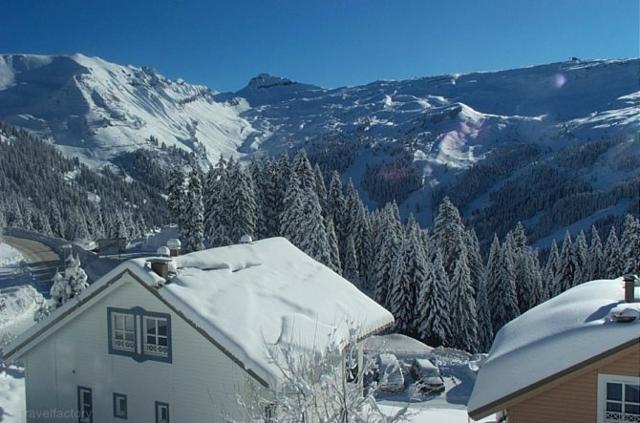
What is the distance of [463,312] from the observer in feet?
161

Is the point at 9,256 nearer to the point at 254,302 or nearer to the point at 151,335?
the point at 151,335

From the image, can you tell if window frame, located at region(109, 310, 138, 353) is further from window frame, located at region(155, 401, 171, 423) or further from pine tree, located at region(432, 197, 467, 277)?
pine tree, located at region(432, 197, 467, 277)

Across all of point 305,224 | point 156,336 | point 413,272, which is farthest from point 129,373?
point 413,272

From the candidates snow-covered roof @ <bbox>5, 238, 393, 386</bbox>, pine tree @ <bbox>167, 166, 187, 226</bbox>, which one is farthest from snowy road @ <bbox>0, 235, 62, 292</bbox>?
snow-covered roof @ <bbox>5, 238, 393, 386</bbox>

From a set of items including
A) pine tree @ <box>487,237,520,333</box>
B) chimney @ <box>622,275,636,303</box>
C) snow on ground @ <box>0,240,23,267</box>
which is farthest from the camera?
snow on ground @ <box>0,240,23,267</box>

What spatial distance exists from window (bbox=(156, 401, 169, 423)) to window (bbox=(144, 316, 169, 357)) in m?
1.62

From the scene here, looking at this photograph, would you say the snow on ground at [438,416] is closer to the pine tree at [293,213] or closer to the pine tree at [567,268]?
the pine tree at [293,213]

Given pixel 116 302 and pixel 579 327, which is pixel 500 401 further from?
pixel 116 302

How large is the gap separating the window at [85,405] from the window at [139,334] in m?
1.96

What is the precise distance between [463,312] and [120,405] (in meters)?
36.8

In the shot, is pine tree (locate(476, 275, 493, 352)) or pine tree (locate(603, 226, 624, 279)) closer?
pine tree (locate(603, 226, 624, 279))

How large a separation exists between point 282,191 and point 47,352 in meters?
40.1

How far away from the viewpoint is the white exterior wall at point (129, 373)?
16625 millimetres

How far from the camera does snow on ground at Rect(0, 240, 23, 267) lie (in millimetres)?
68312
